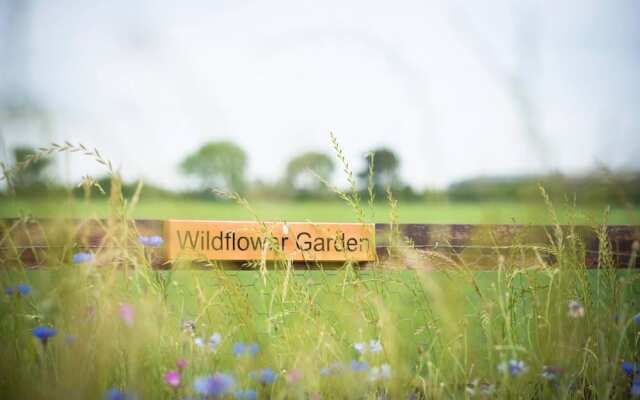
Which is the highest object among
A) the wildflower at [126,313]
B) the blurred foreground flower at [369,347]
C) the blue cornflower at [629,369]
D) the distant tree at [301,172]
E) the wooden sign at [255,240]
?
the distant tree at [301,172]

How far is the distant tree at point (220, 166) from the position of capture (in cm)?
82

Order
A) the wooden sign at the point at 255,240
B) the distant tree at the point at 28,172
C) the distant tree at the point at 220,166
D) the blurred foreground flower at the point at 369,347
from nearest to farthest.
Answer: the distant tree at the point at 220,166, the distant tree at the point at 28,172, the blurred foreground flower at the point at 369,347, the wooden sign at the point at 255,240

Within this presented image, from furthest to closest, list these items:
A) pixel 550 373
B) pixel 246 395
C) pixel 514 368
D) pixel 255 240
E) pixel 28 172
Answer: pixel 255 240 < pixel 550 373 < pixel 514 368 < pixel 246 395 < pixel 28 172

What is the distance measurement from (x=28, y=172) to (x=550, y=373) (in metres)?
1.38

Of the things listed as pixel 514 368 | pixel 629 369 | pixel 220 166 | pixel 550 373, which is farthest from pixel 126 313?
pixel 629 369

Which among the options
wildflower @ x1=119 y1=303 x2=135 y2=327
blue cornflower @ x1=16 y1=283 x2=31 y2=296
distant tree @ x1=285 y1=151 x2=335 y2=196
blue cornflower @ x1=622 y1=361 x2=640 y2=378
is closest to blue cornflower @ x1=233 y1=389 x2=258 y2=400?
wildflower @ x1=119 y1=303 x2=135 y2=327

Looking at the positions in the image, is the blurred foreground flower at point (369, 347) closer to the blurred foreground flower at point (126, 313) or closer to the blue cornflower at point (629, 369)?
the blurred foreground flower at point (126, 313)

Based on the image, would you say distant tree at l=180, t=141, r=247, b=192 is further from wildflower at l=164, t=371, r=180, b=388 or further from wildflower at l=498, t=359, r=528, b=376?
wildflower at l=498, t=359, r=528, b=376

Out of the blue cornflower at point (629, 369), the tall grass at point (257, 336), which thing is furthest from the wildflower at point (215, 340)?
A: the blue cornflower at point (629, 369)

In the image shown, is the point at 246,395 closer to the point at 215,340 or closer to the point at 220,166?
the point at 215,340

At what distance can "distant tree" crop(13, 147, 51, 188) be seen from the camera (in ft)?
3.45

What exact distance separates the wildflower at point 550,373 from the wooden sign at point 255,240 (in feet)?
2.55

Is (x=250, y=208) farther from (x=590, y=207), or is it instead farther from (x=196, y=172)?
(x=590, y=207)

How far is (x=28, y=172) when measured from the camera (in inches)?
42.0
